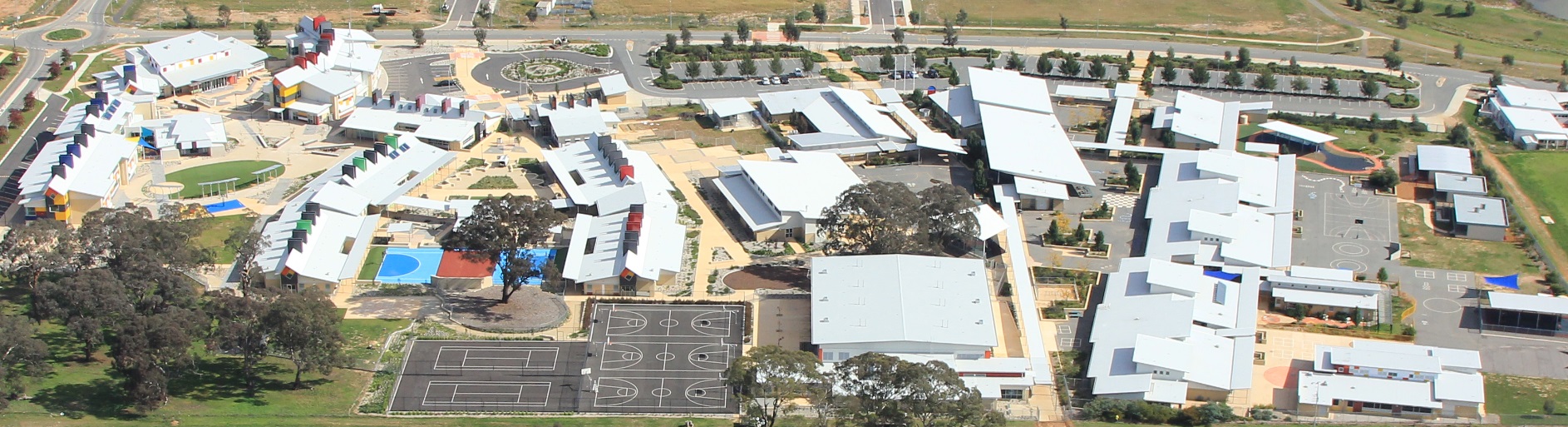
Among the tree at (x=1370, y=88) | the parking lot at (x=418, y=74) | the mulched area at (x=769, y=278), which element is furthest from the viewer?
the tree at (x=1370, y=88)

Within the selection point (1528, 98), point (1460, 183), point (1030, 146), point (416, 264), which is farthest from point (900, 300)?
point (1528, 98)

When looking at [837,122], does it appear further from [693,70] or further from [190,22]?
[190,22]

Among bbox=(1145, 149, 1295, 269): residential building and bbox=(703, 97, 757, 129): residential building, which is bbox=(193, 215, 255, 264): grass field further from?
bbox=(1145, 149, 1295, 269): residential building

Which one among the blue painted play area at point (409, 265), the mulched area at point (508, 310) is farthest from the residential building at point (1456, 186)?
the blue painted play area at point (409, 265)

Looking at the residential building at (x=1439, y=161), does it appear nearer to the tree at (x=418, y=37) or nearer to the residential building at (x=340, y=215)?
the residential building at (x=340, y=215)

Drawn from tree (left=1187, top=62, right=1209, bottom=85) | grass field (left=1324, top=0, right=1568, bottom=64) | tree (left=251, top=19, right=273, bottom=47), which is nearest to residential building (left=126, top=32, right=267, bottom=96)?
tree (left=251, top=19, right=273, bottom=47)
